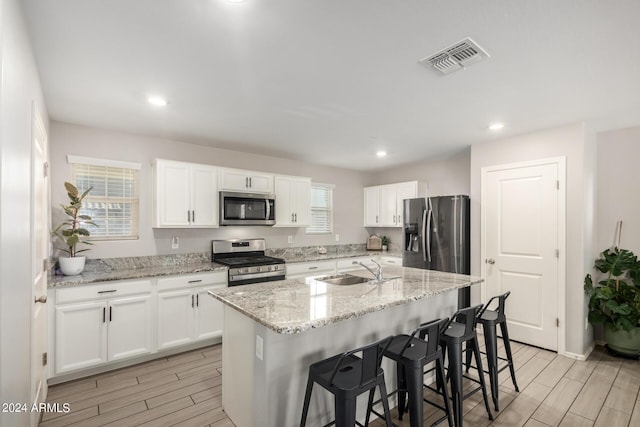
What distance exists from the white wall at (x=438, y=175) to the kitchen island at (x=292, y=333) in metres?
2.83

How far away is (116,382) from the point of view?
114 inches

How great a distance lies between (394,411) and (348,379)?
3.59ft

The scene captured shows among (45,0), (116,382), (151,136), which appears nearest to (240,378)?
(116,382)

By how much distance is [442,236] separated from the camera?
4.27 m

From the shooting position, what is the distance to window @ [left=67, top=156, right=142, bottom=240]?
3.49 meters

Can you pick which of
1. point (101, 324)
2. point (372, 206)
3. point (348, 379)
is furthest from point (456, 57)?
point (372, 206)

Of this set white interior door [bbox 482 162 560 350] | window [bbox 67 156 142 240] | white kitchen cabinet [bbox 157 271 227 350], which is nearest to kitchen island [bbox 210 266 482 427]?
white kitchen cabinet [bbox 157 271 227 350]

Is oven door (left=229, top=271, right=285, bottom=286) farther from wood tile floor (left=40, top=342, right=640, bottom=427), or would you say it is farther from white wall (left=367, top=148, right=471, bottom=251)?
white wall (left=367, top=148, right=471, bottom=251)

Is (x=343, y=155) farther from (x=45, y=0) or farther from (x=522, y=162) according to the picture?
(x=45, y=0)

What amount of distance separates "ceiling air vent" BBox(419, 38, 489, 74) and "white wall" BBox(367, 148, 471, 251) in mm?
2613

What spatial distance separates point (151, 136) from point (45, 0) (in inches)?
96.6

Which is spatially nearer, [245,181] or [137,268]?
[137,268]

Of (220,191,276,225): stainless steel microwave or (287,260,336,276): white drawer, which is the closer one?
(220,191,276,225): stainless steel microwave

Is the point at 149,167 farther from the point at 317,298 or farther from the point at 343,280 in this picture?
the point at 317,298
